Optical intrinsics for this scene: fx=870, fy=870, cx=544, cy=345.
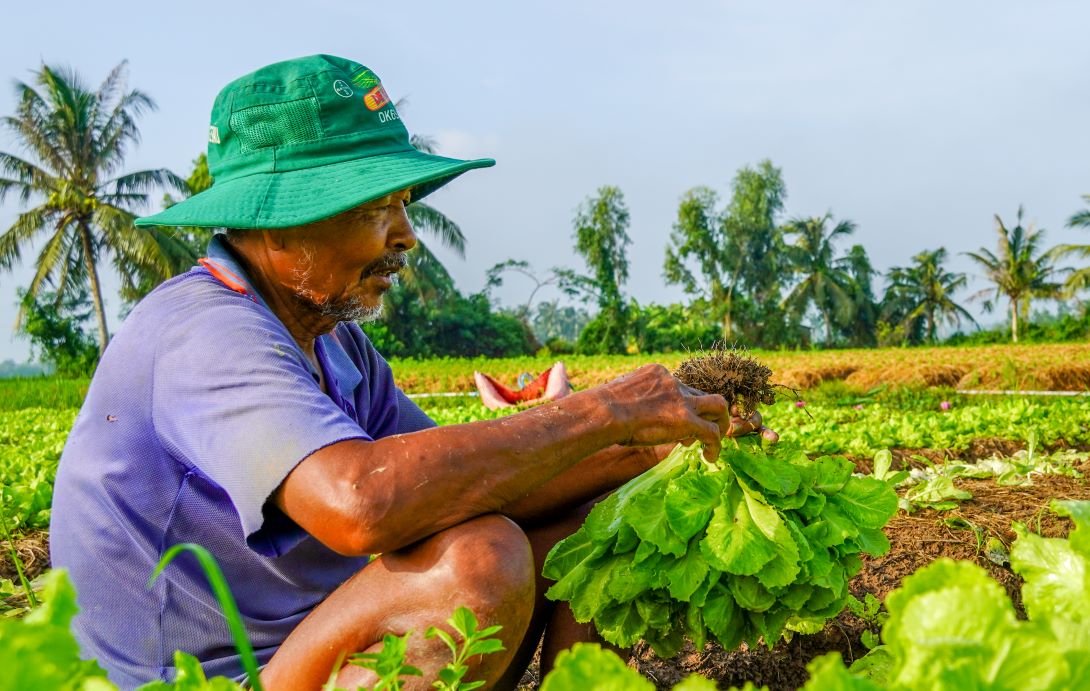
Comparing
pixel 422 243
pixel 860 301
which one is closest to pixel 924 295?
pixel 860 301

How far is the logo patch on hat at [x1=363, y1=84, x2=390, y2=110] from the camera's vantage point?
207 cm

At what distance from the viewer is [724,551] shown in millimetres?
1810

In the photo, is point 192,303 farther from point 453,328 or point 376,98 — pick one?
point 453,328

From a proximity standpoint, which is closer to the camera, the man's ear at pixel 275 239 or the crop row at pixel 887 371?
the man's ear at pixel 275 239

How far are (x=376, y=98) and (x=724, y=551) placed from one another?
4.36 feet

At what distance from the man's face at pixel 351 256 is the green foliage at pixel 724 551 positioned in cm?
76

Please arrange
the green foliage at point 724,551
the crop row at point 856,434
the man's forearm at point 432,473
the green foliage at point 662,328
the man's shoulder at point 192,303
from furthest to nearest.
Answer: the green foliage at point 662,328 → the crop row at point 856,434 → the green foliage at point 724,551 → the man's shoulder at point 192,303 → the man's forearm at point 432,473

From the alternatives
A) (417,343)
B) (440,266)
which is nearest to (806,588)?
(440,266)

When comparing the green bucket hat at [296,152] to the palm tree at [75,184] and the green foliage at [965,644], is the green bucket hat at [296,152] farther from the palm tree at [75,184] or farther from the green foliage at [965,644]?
the palm tree at [75,184]

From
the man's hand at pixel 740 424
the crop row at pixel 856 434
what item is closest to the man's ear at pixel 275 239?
the man's hand at pixel 740 424

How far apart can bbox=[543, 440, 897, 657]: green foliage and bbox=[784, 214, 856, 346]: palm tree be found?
45080mm

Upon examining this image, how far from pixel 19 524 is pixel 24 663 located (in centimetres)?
428

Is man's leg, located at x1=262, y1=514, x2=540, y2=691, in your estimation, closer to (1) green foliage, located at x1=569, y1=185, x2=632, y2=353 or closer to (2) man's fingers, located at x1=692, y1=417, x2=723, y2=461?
(2) man's fingers, located at x1=692, y1=417, x2=723, y2=461

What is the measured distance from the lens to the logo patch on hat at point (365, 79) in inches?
82.0
